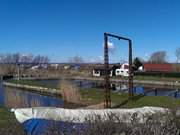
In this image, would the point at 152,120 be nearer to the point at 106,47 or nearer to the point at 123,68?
the point at 106,47

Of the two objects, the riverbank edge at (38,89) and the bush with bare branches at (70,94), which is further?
the riverbank edge at (38,89)

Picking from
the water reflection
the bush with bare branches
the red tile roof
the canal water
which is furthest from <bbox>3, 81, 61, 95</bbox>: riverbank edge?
the red tile roof

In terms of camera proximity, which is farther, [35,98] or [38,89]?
[38,89]

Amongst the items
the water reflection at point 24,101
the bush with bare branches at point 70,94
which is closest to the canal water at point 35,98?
the water reflection at point 24,101

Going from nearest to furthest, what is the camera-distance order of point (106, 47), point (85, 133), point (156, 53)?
1. point (85, 133)
2. point (106, 47)
3. point (156, 53)

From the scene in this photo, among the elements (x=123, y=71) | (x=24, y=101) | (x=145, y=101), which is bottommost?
(x=24, y=101)

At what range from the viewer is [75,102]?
69.5 ft

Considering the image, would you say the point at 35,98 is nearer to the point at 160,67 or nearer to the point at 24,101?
the point at 24,101

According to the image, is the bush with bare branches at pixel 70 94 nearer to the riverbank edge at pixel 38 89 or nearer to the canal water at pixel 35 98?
the canal water at pixel 35 98

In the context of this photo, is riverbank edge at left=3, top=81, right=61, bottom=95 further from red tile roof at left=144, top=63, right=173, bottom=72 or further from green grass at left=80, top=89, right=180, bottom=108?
red tile roof at left=144, top=63, right=173, bottom=72

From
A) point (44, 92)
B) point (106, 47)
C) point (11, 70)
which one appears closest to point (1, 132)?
point (106, 47)

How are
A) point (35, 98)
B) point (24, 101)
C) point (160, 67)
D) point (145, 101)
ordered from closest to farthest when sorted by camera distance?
point (145, 101) → point (24, 101) → point (35, 98) → point (160, 67)

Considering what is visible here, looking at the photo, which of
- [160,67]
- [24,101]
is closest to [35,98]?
[24,101]

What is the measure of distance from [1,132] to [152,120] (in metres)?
2.22
